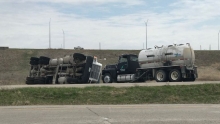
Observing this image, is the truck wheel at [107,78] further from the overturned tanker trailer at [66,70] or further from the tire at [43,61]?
the tire at [43,61]

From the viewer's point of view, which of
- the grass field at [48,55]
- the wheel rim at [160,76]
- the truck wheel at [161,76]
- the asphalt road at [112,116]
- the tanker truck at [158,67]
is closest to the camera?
the asphalt road at [112,116]

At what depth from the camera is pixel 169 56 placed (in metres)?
25.8

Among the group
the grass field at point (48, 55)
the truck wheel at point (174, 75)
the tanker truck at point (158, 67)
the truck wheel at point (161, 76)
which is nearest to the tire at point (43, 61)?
the tanker truck at point (158, 67)

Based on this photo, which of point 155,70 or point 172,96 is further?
point 155,70

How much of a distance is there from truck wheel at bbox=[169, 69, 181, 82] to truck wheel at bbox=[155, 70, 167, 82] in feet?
1.62

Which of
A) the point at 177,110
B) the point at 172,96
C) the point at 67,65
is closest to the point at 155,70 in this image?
the point at 67,65

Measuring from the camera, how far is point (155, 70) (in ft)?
87.0

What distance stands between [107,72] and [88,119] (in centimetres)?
1978

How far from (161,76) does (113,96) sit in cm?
1115

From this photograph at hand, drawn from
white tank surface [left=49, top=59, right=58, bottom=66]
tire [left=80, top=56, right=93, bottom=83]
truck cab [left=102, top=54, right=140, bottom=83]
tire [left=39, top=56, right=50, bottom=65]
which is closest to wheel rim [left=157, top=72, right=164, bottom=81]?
truck cab [left=102, top=54, right=140, bottom=83]

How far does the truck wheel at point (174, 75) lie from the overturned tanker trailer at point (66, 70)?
5.97m

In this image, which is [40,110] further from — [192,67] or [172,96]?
[192,67]

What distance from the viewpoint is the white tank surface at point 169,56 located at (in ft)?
83.3

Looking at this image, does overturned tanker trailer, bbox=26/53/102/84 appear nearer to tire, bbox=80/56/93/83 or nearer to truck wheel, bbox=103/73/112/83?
tire, bbox=80/56/93/83
